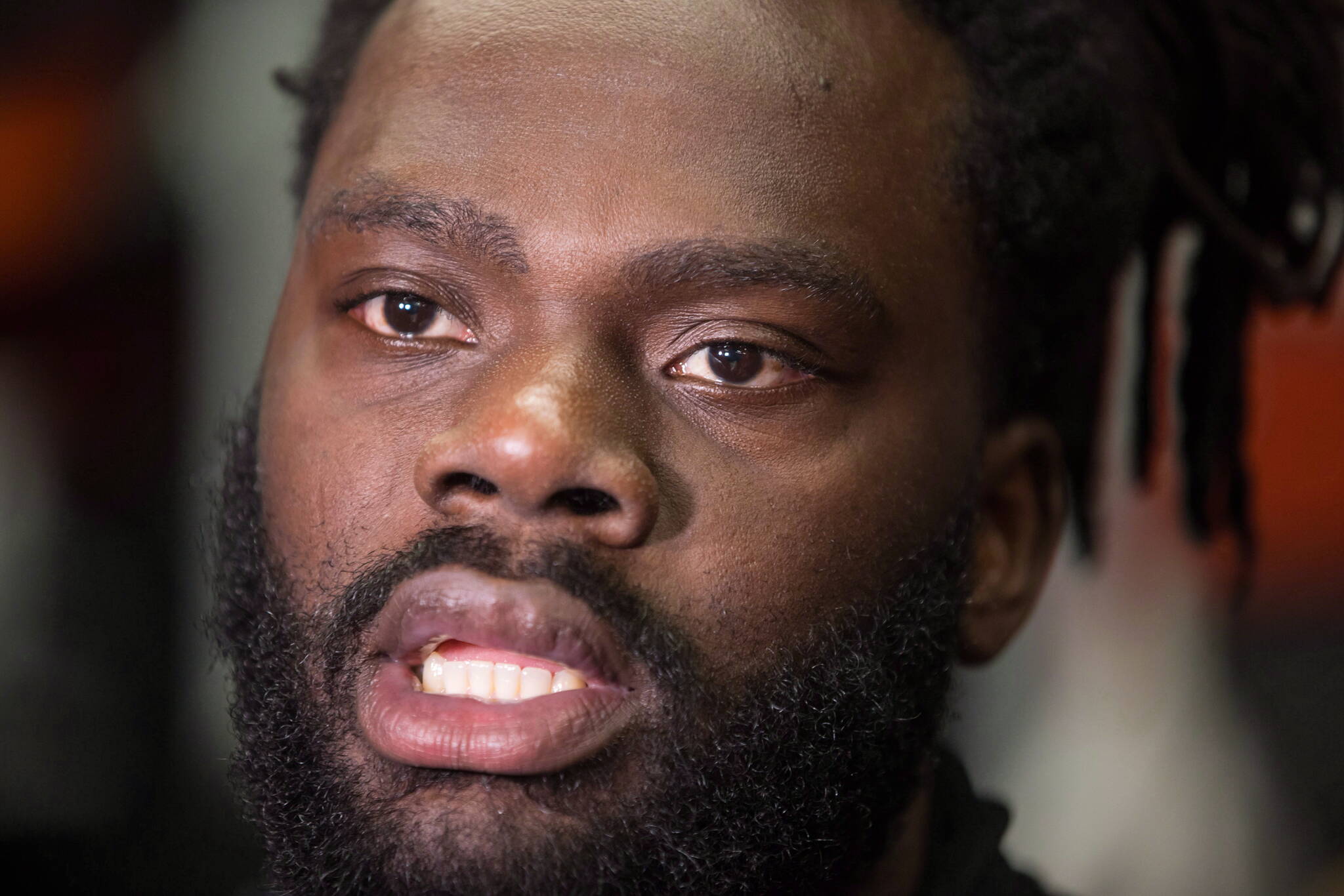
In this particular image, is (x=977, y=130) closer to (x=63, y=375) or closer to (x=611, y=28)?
(x=611, y=28)

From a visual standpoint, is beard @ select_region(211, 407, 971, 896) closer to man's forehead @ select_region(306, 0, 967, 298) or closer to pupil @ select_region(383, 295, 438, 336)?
pupil @ select_region(383, 295, 438, 336)

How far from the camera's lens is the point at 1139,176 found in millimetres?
2332

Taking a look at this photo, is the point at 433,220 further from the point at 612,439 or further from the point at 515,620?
the point at 515,620

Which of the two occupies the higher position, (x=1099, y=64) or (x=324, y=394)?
(x=1099, y=64)

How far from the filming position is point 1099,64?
2182 millimetres

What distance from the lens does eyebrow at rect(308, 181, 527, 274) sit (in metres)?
1.65

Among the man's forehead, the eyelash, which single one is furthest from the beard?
the man's forehead

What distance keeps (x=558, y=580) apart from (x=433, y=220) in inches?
20.3

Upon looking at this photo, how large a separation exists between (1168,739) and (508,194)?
→ 2716 mm

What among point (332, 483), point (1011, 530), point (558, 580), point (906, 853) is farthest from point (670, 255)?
point (906, 853)

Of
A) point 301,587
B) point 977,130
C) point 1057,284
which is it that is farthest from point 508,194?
point 1057,284

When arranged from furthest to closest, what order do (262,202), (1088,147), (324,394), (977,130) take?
(262,202) < (1088,147) < (977,130) < (324,394)

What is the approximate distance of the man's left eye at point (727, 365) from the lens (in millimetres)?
1734

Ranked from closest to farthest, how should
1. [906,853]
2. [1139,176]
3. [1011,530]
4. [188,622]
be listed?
1. [906,853]
2. [1011,530]
3. [1139,176]
4. [188,622]
